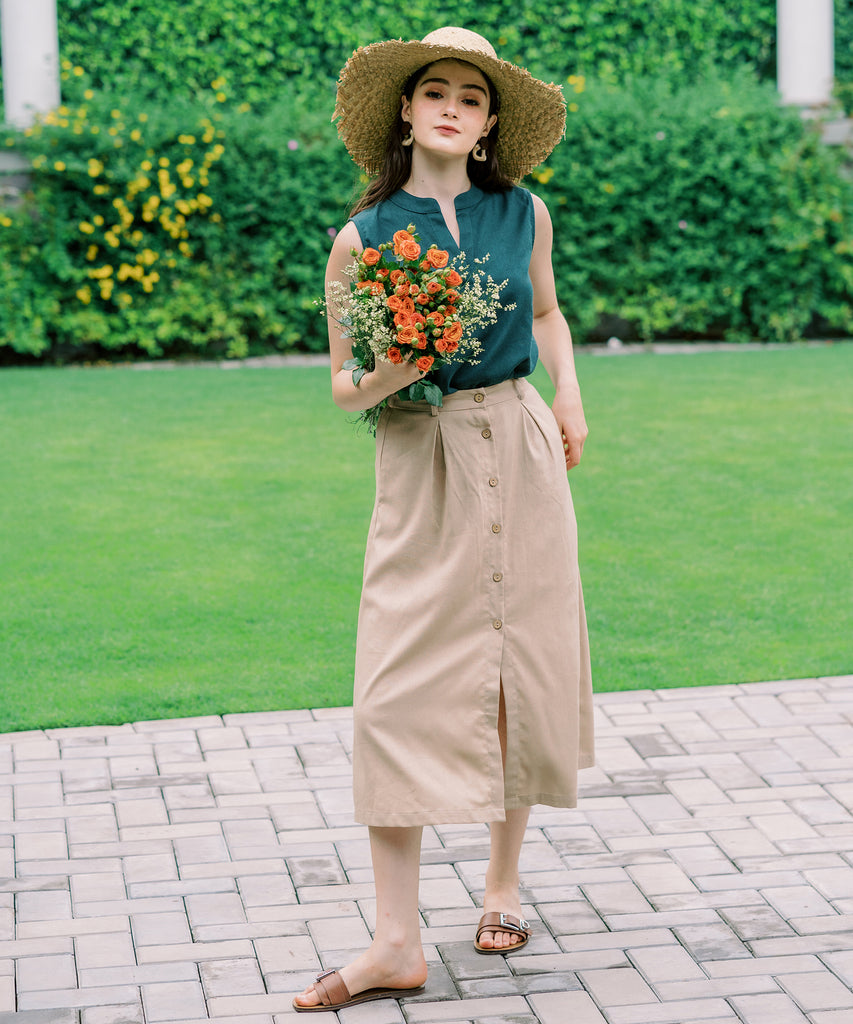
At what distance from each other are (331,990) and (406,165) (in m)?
1.73

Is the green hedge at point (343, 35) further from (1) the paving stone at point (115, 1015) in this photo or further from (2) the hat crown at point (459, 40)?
(1) the paving stone at point (115, 1015)

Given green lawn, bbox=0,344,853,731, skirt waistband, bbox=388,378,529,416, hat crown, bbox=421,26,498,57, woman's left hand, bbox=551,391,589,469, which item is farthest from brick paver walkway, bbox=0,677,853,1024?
hat crown, bbox=421,26,498,57

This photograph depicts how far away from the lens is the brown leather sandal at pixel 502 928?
3211 millimetres

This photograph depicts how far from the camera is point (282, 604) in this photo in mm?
5871

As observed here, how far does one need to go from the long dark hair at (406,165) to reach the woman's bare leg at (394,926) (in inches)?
52.2

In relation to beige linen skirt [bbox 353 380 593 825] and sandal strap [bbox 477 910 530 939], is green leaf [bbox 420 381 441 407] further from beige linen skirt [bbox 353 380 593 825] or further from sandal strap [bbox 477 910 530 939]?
sandal strap [bbox 477 910 530 939]

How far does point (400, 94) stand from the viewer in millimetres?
3205

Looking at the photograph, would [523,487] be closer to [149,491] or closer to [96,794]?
[96,794]

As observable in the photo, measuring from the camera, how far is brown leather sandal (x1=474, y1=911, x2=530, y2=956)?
321 centimetres

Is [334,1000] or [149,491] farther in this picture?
[149,491]

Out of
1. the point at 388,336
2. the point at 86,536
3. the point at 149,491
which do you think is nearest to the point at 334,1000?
the point at 388,336

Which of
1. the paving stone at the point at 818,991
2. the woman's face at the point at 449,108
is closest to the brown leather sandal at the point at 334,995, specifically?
the paving stone at the point at 818,991

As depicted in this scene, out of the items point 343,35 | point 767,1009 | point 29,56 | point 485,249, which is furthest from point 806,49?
point 767,1009

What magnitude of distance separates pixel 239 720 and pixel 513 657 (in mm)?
1805
